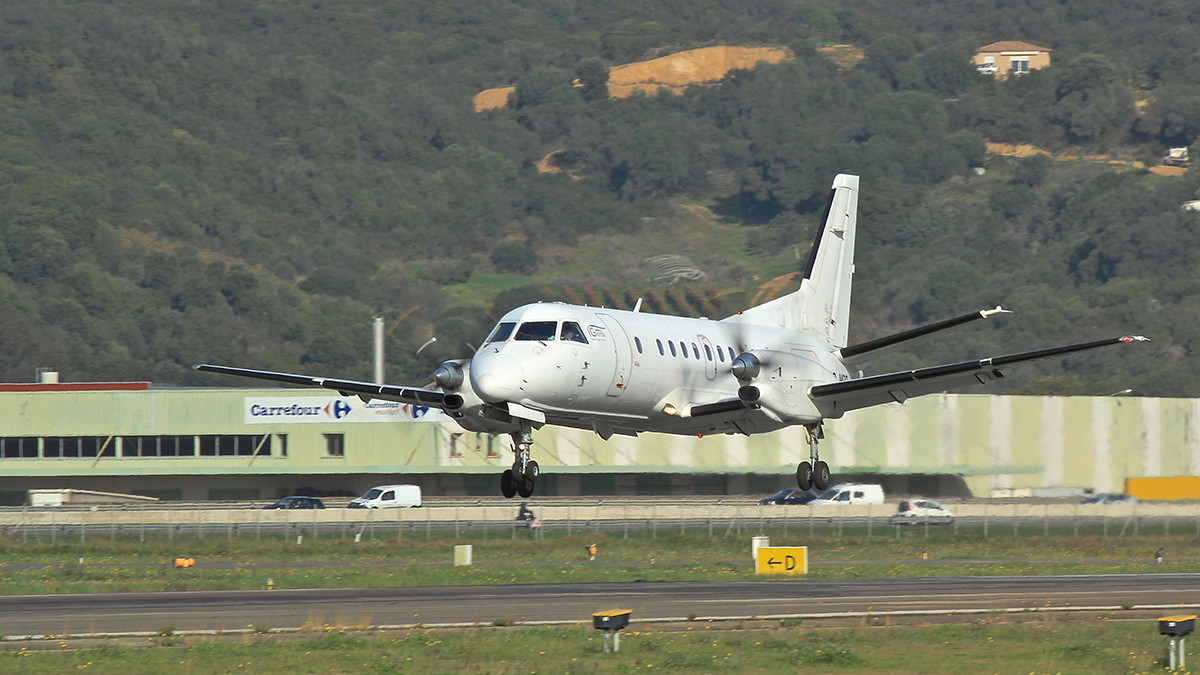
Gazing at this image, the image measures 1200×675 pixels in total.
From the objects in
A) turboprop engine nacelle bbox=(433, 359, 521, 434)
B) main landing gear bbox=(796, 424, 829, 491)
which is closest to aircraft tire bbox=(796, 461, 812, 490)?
main landing gear bbox=(796, 424, 829, 491)

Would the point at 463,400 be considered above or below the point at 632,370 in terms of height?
below

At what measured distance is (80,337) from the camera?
185250 mm

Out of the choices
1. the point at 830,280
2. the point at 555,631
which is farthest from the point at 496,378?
the point at 830,280

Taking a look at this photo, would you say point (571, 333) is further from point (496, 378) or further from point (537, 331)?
point (496, 378)

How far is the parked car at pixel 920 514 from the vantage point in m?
70.4

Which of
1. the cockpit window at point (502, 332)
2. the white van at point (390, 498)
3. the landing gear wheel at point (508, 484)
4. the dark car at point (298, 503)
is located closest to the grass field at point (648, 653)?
the landing gear wheel at point (508, 484)

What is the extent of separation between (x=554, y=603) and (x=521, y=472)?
861 cm

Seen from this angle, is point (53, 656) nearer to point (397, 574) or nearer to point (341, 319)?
point (397, 574)

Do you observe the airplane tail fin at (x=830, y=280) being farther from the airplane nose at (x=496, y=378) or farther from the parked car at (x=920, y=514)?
the parked car at (x=920, y=514)

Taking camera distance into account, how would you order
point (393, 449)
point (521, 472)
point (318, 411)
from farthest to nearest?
point (318, 411), point (393, 449), point (521, 472)

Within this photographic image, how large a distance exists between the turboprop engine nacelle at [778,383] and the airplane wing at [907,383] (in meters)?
0.40

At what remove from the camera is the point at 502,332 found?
34.3 m

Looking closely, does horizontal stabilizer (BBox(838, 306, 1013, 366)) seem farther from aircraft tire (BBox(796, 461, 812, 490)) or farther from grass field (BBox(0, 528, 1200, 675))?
grass field (BBox(0, 528, 1200, 675))

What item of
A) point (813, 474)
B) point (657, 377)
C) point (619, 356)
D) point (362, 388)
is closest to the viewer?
point (619, 356)
